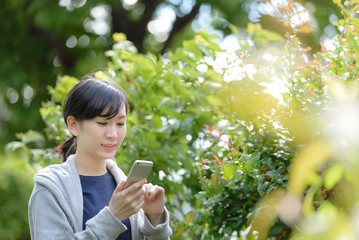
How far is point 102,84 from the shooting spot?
6.39ft

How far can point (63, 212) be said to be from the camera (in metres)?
1.76

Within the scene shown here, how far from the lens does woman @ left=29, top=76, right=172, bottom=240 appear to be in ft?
5.67

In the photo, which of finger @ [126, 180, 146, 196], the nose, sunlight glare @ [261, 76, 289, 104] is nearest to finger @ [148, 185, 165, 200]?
finger @ [126, 180, 146, 196]

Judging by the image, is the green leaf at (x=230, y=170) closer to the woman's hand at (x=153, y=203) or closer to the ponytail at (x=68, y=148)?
the woman's hand at (x=153, y=203)

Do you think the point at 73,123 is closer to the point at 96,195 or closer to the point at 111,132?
the point at 111,132

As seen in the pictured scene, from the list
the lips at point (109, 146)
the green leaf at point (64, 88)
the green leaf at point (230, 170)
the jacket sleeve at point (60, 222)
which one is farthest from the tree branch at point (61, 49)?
the jacket sleeve at point (60, 222)

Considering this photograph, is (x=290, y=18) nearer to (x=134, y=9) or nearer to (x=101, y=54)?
(x=101, y=54)

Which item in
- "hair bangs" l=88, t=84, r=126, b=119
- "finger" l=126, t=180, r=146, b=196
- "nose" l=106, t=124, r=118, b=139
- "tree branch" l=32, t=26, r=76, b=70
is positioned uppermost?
"hair bangs" l=88, t=84, r=126, b=119

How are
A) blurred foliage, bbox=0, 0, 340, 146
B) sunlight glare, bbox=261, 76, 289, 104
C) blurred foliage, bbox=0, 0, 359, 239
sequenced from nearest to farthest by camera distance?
1. blurred foliage, bbox=0, 0, 359, 239
2. sunlight glare, bbox=261, 76, 289, 104
3. blurred foliage, bbox=0, 0, 340, 146

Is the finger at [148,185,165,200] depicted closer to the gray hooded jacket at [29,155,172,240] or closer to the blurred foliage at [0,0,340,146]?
the gray hooded jacket at [29,155,172,240]

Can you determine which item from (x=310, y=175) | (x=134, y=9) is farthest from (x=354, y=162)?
(x=134, y=9)

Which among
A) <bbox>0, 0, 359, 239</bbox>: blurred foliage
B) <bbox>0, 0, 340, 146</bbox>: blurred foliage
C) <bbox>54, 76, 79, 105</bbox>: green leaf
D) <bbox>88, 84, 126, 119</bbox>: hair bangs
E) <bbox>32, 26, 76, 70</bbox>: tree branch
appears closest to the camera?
<bbox>88, 84, 126, 119</bbox>: hair bangs

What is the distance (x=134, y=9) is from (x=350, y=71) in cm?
818

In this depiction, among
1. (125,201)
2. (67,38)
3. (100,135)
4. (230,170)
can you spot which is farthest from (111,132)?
(67,38)
